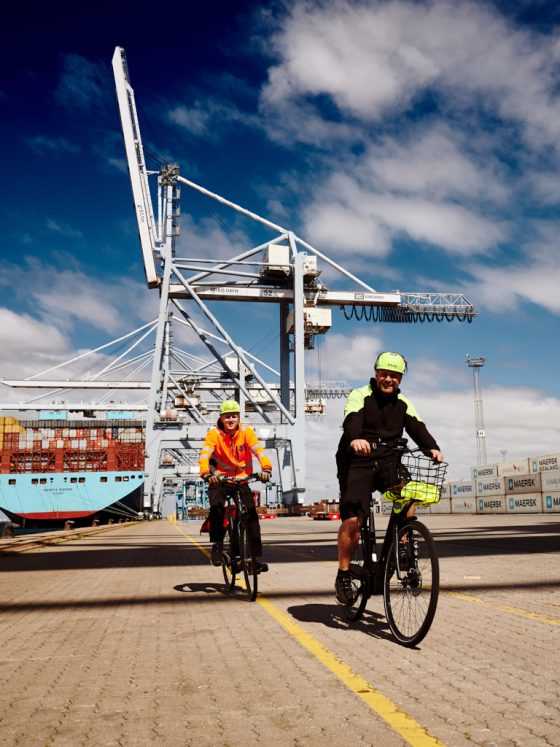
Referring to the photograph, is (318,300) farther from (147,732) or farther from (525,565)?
(147,732)

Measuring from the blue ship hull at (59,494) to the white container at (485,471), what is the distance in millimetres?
28071

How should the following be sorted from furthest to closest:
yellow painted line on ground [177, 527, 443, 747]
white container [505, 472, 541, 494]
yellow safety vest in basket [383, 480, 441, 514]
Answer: white container [505, 472, 541, 494] → yellow safety vest in basket [383, 480, 441, 514] → yellow painted line on ground [177, 527, 443, 747]

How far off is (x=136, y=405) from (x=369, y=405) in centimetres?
7199

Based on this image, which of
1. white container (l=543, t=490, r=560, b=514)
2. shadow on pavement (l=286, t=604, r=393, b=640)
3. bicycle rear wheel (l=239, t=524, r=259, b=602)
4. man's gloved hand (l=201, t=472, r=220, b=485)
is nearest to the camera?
shadow on pavement (l=286, t=604, r=393, b=640)

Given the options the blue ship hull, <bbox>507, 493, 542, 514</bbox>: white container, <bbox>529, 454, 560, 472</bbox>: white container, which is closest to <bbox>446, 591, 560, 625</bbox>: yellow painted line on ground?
<bbox>507, 493, 542, 514</bbox>: white container

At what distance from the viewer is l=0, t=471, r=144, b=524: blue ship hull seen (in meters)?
51.3

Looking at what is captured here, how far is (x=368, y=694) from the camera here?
3.19 m

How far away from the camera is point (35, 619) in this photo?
576cm

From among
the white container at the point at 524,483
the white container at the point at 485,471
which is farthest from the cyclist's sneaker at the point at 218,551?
the white container at the point at 485,471

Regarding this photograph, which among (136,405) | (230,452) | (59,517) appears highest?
(136,405)

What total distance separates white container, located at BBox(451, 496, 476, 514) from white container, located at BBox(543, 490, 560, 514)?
1043cm

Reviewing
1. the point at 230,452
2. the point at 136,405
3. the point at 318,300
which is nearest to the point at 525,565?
the point at 230,452

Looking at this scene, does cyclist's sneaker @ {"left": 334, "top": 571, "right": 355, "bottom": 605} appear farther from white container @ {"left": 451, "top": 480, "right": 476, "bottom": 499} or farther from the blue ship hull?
white container @ {"left": 451, "top": 480, "right": 476, "bottom": 499}

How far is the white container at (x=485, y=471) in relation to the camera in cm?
5481
